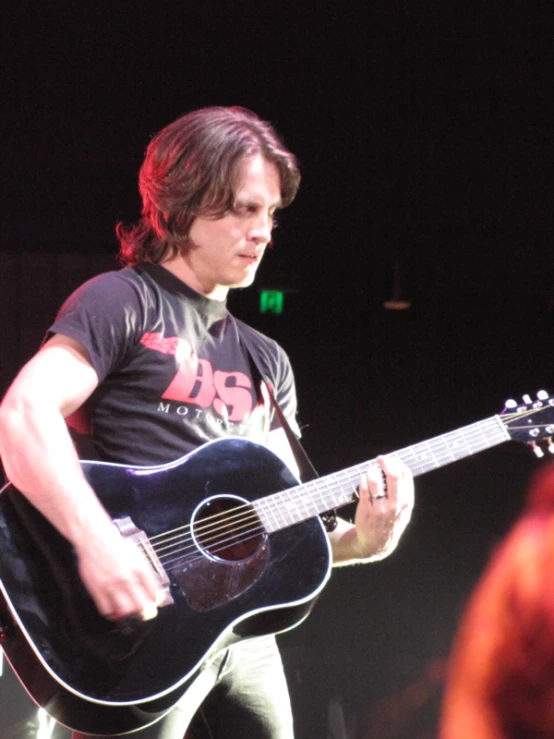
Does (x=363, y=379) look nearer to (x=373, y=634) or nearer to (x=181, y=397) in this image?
(x=373, y=634)

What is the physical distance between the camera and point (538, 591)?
47.4 inches

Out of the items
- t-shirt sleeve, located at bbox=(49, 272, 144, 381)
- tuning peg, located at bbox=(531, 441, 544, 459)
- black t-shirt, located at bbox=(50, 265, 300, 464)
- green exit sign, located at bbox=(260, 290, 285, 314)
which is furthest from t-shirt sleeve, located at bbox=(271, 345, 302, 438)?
green exit sign, located at bbox=(260, 290, 285, 314)

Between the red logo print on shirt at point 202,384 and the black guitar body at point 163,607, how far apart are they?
0.12 m

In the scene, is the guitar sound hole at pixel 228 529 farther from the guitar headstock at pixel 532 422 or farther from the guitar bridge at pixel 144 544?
the guitar headstock at pixel 532 422

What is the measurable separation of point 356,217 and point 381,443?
1084 millimetres

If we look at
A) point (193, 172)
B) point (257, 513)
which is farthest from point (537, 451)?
point (193, 172)

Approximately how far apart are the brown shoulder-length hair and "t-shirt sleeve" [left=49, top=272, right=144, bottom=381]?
309 mm

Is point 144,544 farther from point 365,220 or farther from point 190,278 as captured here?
point 365,220

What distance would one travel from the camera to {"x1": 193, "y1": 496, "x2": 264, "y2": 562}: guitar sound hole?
186cm

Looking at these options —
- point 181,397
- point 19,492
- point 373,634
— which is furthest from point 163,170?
point 373,634

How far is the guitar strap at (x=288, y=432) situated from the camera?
215 centimetres

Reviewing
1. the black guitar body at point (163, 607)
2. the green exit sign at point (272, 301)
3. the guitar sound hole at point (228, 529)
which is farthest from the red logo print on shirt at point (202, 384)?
the green exit sign at point (272, 301)

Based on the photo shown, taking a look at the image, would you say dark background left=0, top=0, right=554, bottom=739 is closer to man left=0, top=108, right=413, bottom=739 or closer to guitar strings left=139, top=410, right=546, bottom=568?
man left=0, top=108, right=413, bottom=739

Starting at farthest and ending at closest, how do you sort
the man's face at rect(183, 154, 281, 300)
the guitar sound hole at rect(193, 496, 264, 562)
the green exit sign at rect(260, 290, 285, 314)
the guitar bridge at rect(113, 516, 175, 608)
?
the green exit sign at rect(260, 290, 285, 314) → the man's face at rect(183, 154, 281, 300) → the guitar sound hole at rect(193, 496, 264, 562) → the guitar bridge at rect(113, 516, 175, 608)
